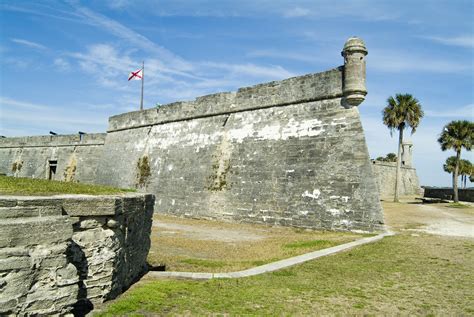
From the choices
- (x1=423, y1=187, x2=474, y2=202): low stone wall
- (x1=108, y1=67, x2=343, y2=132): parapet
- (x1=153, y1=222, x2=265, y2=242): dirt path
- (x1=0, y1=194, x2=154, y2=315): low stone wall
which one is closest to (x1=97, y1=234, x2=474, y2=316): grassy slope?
(x1=0, y1=194, x2=154, y2=315): low stone wall

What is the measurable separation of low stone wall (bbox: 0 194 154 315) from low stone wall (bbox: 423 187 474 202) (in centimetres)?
3631

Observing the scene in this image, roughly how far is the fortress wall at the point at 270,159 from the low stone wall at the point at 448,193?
89.1 ft

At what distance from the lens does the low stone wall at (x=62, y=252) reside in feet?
10.7

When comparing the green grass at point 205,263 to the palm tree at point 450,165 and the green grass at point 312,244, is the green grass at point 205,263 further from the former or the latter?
the palm tree at point 450,165

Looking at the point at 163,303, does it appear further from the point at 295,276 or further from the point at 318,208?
the point at 318,208

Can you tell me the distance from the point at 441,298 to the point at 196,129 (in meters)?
14.6

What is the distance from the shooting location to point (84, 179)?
27219 mm

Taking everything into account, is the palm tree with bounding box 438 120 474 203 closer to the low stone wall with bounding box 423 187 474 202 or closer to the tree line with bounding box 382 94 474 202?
the tree line with bounding box 382 94 474 202

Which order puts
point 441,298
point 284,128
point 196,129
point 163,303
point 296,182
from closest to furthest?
point 163,303 → point 441,298 → point 296,182 → point 284,128 → point 196,129

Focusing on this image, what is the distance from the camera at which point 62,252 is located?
11.8ft

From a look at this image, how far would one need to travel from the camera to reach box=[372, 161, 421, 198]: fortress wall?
3593 cm

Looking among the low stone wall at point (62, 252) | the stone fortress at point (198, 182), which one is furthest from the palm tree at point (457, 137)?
the low stone wall at point (62, 252)

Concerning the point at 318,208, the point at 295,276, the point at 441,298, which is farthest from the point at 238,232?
the point at 441,298

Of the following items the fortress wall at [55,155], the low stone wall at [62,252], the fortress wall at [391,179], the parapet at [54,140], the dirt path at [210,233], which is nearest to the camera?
the low stone wall at [62,252]
